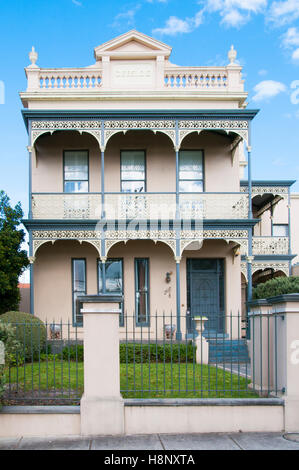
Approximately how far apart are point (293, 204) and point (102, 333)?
64.2ft

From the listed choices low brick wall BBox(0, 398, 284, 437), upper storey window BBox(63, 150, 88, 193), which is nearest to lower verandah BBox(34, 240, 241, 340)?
upper storey window BBox(63, 150, 88, 193)

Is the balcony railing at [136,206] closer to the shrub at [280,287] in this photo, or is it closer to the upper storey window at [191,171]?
the upper storey window at [191,171]

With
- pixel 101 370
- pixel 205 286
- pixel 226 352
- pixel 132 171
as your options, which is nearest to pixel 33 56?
pixel 132 171

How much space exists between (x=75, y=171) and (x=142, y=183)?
2.45m

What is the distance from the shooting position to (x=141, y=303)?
703 inches

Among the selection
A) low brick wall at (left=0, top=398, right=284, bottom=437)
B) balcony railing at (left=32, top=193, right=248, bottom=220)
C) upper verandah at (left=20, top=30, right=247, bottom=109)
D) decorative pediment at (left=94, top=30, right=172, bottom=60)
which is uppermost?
decorative pediment at (left=94, top=30, right=172, bottom=60)

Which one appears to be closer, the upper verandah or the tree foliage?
the tree foliage

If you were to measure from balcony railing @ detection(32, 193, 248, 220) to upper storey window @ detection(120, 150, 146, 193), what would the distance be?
112 centimetres

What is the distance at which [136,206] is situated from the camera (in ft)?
55.7

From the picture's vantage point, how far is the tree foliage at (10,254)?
1652 cm

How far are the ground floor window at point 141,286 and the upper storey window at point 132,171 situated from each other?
8.48ft

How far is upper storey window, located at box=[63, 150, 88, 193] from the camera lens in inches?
715

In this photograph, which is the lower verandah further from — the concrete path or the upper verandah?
the concrete path
